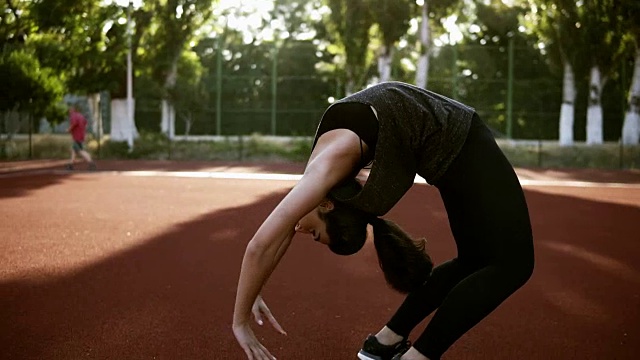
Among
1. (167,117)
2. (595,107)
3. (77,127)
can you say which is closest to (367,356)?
(77,127)

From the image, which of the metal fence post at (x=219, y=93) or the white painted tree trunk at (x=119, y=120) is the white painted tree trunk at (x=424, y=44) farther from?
the white painted tree trunk at (x=119, y=120)

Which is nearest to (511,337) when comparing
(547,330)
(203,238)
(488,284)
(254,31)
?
(547,330)

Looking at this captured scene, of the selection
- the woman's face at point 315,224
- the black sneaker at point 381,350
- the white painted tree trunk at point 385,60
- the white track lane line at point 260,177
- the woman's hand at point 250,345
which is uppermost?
the white painted tree trunk at point 385,60

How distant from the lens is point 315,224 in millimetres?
3018

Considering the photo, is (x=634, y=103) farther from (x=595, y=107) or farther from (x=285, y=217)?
(x=285, y=217)

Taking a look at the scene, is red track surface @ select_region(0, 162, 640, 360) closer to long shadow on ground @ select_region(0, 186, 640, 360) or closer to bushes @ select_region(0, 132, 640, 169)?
long shadow on ground @ select_region(0, 186, 640, 360)

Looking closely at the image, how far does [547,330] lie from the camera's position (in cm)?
518

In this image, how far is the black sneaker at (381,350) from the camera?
351 centimetres

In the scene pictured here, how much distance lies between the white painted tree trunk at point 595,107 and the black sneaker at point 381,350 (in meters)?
29.9

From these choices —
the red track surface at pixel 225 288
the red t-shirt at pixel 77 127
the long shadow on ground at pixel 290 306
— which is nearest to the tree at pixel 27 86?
the red t-shirt at pixel 77 127

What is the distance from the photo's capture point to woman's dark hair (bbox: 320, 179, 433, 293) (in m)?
2.96

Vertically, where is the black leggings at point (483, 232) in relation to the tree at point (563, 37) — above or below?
below

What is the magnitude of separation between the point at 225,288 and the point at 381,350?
2985 millimetres

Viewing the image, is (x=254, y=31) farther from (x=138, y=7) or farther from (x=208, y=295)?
(x=208, y=295)
